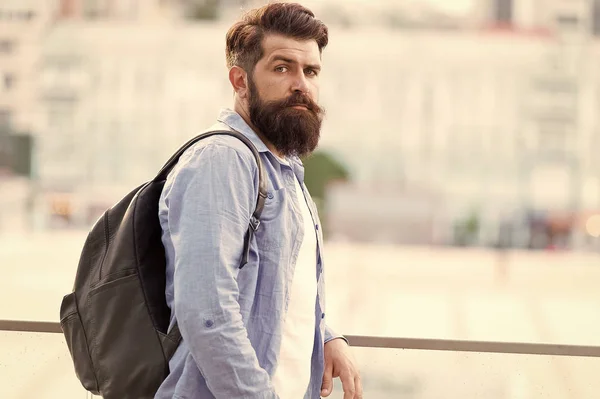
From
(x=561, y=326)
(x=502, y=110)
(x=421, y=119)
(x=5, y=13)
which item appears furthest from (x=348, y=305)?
(x=5, y=13)

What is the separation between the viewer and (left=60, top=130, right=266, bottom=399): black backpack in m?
1.07

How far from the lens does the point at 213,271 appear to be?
98 cm

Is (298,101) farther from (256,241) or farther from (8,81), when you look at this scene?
(8,81)

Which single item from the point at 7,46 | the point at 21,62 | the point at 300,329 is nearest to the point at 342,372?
the point at 300,329

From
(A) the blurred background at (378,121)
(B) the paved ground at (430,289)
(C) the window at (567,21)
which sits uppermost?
(C) the window at (567,21)

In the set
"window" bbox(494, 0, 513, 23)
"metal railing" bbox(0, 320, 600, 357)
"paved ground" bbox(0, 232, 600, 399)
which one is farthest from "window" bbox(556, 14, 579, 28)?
"metal railing" bbox(0, 320, 600, 357)

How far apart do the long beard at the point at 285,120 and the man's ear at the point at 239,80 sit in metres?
0.02

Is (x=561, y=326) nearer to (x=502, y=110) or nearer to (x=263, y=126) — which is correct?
(x=502, y=110)

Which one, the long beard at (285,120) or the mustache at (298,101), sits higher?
the mustache at (298,101)

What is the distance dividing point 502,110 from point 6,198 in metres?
20.9

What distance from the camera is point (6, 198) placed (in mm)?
34438

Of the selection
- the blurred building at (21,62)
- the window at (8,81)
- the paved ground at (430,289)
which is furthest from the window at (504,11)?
the window at (8,81)

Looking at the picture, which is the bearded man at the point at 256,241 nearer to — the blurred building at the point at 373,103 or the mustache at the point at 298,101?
the mustache at the point at 298,101

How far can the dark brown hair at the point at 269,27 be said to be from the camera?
116cm
